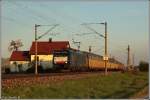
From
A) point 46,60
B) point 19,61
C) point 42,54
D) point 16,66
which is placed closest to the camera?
point 42,54

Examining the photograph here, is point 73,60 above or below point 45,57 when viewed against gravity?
below

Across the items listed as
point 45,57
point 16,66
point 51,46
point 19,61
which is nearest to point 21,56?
point 19,61

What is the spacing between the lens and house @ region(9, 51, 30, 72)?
4603 cm

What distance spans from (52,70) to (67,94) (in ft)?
89.9

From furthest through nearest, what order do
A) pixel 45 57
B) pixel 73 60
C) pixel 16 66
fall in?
1. pixel 16 66
2. pixel 45 57
3. pixel 73 60

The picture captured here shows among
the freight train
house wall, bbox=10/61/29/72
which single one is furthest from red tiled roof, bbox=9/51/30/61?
the freight train

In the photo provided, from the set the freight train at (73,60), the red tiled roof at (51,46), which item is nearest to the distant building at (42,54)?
the red tiled roof at (51,46)

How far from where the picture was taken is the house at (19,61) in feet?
151

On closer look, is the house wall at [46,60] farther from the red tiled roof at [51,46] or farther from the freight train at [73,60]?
the freight train at [73,60]

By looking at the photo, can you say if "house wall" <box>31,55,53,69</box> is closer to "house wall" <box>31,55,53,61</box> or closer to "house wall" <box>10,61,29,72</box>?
"house wall" <box>31,55,53,61</box>

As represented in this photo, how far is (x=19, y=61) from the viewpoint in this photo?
4834 cm

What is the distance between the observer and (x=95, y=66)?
57125mm

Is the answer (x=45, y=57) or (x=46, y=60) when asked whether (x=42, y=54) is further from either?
(x=45, y=57)

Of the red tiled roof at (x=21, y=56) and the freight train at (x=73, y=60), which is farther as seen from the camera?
the red tiled roof at (x=21, y=56)
